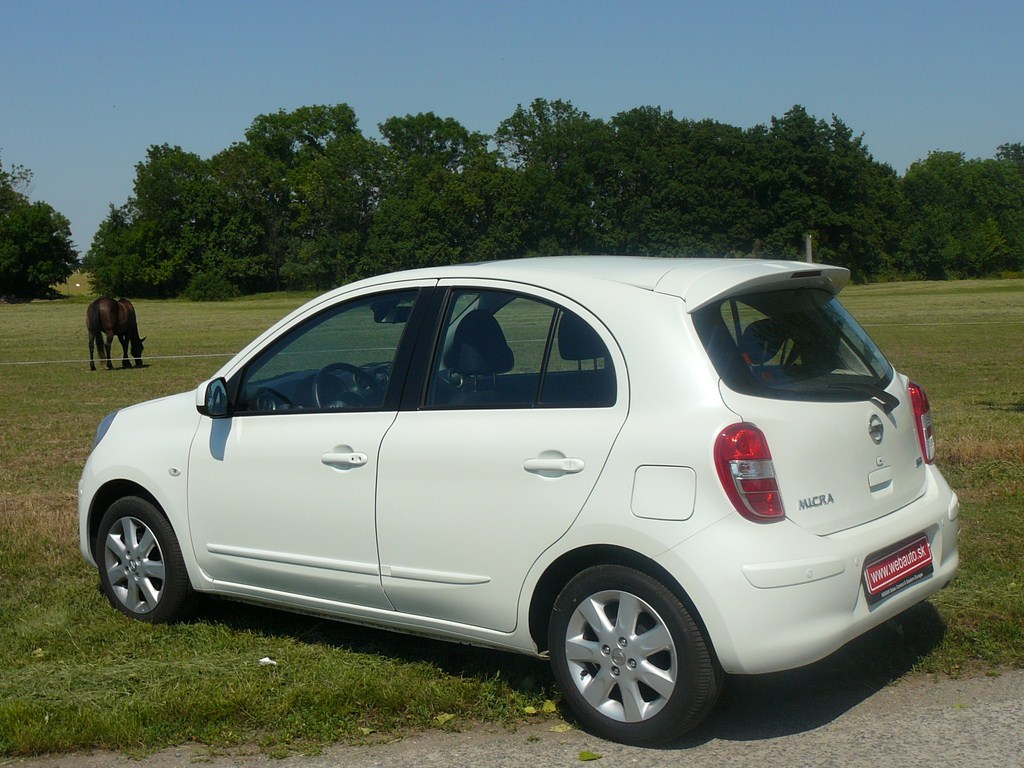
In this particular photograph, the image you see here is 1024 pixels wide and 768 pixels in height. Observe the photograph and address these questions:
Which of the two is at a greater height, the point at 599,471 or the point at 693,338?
the point at 693,338

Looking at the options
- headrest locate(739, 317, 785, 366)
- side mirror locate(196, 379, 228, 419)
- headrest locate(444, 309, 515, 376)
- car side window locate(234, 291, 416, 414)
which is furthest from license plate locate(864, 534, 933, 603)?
side mirror locate(196, 379, 228, 419)

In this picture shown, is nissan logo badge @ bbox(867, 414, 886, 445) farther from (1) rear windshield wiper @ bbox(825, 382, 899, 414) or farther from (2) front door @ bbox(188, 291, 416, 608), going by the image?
(2) front door @ bbox(188, 291, 416, 608)

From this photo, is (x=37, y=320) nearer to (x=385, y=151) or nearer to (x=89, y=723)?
(x=385, y=151)

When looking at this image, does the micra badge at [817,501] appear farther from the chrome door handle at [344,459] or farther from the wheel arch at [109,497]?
the wheel arch at [109,497]

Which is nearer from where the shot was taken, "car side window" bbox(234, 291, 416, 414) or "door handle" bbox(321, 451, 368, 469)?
"door handle" bbox(321, 451, 368, 469)

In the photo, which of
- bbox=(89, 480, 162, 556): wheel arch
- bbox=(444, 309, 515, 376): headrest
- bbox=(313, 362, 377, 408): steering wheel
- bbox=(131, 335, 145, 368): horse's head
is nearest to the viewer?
bbox=(444, 309, 515, 376): headrest

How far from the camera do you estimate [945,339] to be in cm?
3117

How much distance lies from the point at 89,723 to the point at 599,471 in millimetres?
2203

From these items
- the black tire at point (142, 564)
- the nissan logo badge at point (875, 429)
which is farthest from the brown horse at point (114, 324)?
the nissan logo badge at point (875, 429)

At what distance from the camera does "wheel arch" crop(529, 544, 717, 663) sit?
4488mm

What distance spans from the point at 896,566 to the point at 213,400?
10.2 ft

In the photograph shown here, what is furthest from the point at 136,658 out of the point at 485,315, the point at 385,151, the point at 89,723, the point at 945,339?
the point at 385,151

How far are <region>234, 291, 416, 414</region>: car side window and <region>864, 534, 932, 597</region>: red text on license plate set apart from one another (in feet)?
6.91

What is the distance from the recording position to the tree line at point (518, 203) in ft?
313
